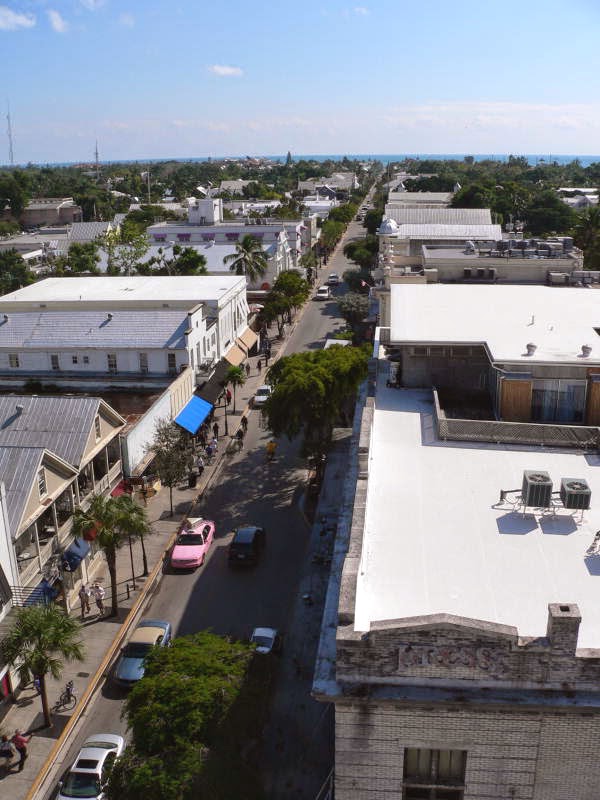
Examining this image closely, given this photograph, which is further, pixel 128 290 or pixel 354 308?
pixel 354 308

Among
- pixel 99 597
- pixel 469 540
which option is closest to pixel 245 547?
pixel 99 597

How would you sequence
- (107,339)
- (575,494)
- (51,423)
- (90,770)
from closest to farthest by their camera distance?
(575,494) < (90,770) < (51,423) < (107,339)

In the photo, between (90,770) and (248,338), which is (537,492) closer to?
(90,770)

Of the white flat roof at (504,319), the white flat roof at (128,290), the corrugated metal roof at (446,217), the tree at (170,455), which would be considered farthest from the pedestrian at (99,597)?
the corrugated metal roof at (446,217)

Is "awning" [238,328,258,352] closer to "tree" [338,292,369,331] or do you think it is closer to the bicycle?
"tree" [338,292,369,331]

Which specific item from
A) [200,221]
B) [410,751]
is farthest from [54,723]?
[200,221]
